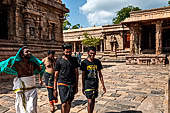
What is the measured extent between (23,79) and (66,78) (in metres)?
0.82

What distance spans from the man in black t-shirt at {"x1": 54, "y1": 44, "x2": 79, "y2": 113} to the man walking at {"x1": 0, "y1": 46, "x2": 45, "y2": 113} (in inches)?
19.3

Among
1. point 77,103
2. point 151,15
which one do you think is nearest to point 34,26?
point 77,103

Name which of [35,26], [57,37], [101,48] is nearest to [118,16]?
[101,48]

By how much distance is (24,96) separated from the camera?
9.21 feet

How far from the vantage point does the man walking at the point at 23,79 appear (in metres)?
2.78

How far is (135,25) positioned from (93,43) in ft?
40.0

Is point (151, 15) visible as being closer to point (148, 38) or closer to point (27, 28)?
point (148, 38)

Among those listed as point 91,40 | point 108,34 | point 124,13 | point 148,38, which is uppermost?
point 124,13

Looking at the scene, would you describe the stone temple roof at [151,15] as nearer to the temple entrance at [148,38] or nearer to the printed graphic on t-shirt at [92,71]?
the temple entrance at [148,38]

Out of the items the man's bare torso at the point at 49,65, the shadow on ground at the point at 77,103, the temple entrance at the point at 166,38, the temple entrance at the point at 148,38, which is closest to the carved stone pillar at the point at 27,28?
the man's bare torso at the point at 49,65

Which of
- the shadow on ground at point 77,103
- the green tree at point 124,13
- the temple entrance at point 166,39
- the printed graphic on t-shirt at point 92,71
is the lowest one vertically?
the shadow on ground at point 77,103

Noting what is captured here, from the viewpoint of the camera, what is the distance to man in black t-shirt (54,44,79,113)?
2.84 metres

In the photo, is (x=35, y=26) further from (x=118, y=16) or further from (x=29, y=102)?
(x=118, y=16)

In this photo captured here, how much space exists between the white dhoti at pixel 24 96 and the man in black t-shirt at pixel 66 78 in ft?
1.56
